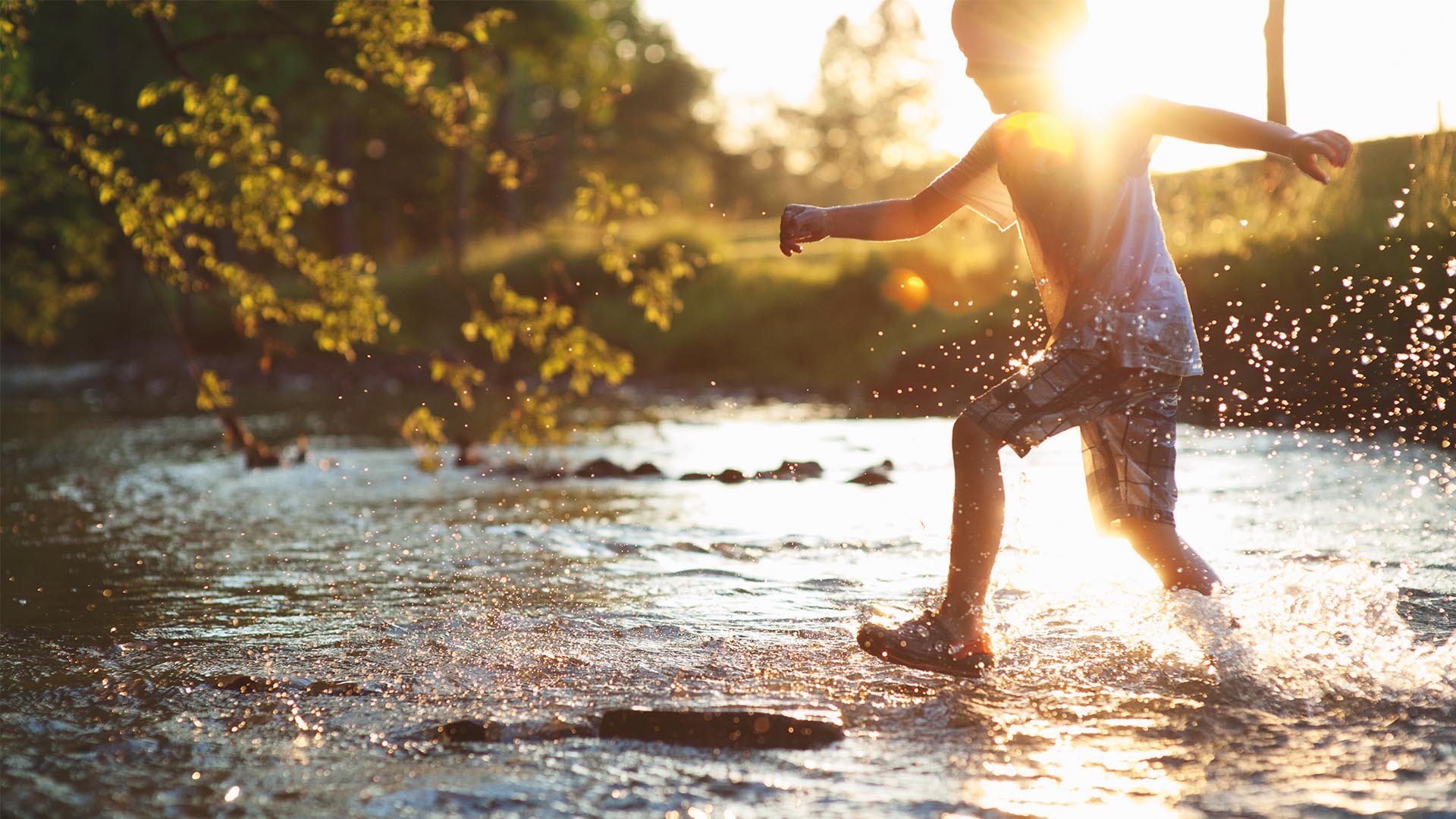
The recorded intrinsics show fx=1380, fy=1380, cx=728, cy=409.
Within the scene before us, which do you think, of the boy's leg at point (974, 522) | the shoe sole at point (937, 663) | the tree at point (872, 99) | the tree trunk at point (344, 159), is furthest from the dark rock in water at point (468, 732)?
the tree at point (872, 99)

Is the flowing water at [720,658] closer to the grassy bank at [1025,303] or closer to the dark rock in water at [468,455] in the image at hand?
the grassy bank at [1025,303]

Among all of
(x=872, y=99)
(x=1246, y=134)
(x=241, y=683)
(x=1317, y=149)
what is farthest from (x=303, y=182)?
(x=872, y=99)

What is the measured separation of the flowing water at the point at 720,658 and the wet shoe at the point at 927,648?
60 mm

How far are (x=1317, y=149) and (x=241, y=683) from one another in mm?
3186

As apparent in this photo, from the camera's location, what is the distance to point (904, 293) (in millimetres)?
21188

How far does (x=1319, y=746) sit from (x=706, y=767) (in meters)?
1.37

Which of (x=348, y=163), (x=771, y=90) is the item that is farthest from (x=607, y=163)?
(x=771, y=90)

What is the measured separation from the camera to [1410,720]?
3260 mm

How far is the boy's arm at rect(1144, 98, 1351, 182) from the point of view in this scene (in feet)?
11.6

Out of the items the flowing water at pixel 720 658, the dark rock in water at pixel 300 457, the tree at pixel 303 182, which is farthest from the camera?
the dark rock in water at pixel 300 457

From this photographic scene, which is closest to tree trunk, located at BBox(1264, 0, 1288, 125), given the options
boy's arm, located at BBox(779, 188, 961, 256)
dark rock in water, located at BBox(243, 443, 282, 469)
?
dark rock in water, located at BBox(243, 443, 282, 469)

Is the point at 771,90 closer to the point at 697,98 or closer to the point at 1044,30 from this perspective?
the point at 697,98

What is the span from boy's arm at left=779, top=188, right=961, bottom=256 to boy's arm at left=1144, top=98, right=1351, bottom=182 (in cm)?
71

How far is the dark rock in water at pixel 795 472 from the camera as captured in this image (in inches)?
373
